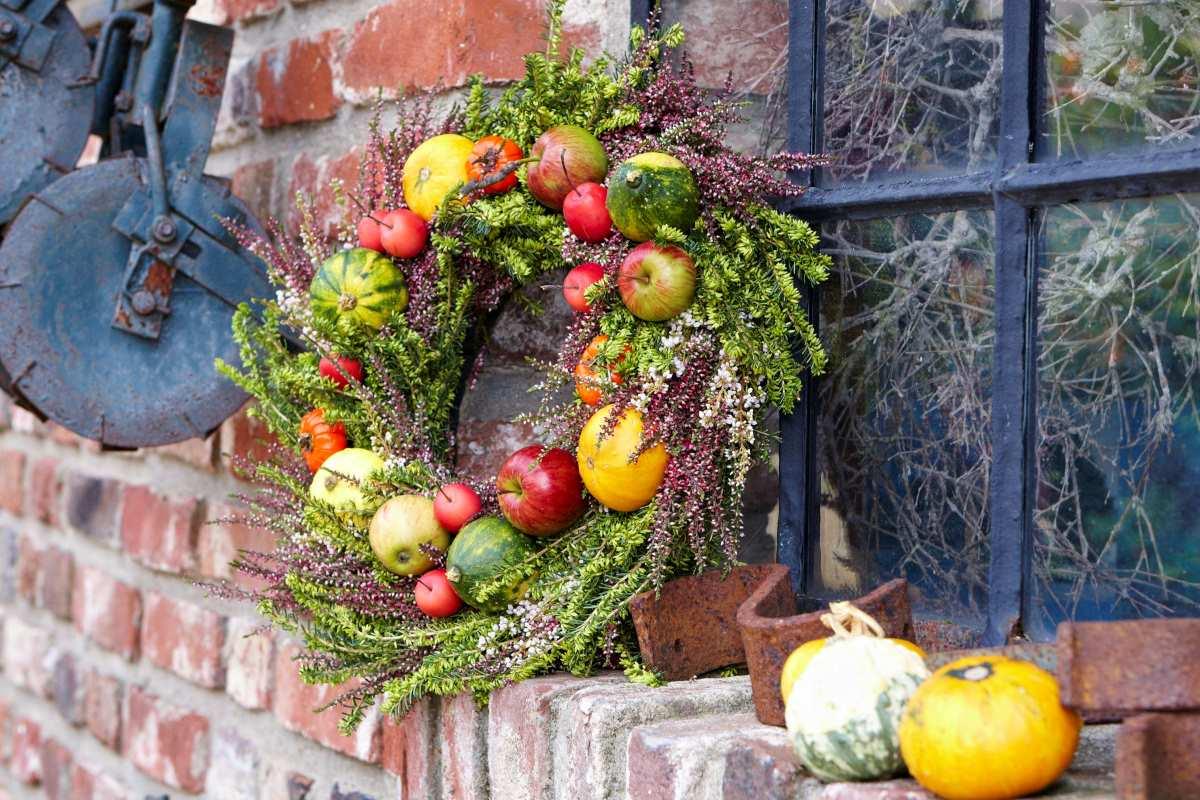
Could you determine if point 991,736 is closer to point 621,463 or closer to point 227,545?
point 621,463

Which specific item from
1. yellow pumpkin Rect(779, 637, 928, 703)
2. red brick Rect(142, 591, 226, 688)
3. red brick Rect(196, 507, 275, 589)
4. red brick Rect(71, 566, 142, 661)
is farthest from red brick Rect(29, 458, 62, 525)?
yellow pumpkin Rect(779, 637, 928, 703)

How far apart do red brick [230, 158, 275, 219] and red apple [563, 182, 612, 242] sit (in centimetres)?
67

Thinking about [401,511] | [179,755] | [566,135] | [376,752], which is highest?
[566,135]

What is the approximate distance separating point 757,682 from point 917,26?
605 millimetres

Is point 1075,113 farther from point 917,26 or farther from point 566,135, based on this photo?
point 566,135

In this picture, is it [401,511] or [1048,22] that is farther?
[401,511]

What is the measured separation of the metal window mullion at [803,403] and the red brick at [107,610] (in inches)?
48.3

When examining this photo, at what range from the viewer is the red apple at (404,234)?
1.32 metres

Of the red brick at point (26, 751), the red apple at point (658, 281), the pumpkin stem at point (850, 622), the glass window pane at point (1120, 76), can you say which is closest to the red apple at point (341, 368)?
the red apple at point (658, 281)

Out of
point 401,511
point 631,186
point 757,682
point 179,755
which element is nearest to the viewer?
point 757,682

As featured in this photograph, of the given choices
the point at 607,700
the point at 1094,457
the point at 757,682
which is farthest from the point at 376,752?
the point at 1094,457

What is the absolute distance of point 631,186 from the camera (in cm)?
112

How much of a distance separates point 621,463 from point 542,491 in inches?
3.7

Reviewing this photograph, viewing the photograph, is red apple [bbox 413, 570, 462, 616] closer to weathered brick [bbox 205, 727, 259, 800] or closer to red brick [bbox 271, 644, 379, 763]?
red brick [bbox 271, 644, 379, 763]
